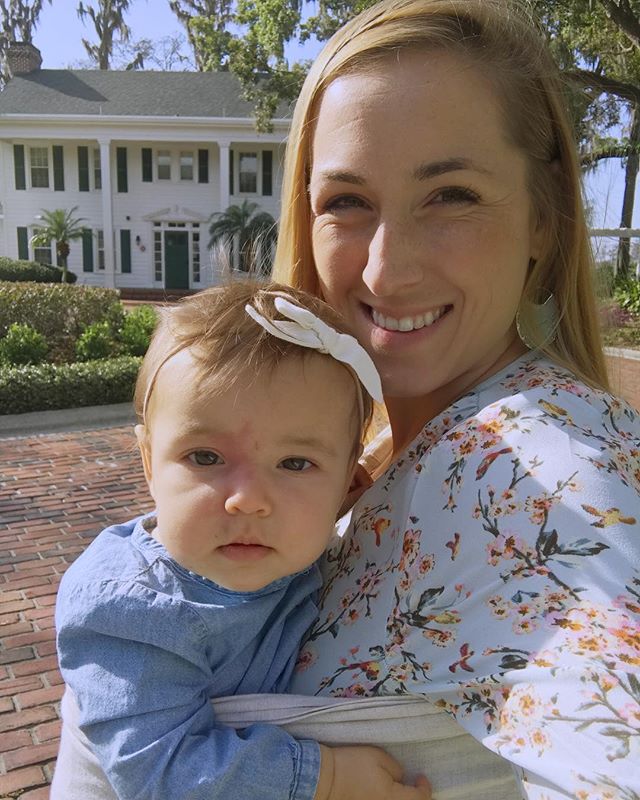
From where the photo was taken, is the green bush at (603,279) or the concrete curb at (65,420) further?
the concrete curb at (65,420)

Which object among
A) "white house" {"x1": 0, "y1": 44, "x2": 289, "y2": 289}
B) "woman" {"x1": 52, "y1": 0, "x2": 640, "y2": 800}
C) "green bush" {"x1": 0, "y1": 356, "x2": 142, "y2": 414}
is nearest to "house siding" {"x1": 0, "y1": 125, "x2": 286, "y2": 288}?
"white house" {"x1": 0, "y1": 44, "x2": 289, "y2": 289}

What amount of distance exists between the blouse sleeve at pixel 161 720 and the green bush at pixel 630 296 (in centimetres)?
2006

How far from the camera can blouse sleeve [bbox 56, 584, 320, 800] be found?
1.31 metres

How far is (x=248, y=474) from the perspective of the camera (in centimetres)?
139

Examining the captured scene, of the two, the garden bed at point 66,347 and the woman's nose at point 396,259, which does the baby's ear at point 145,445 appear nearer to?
the woman's nose at point 396,259

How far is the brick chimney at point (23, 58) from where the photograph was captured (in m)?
34.8

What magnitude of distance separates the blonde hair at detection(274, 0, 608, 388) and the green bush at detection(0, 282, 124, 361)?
1325cm

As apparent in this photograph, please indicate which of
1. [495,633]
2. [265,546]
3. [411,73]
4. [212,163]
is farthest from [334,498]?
[212,163]

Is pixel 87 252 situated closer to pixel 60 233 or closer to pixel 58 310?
pixel 60 233

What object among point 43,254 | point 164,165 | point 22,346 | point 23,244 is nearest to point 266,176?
point 164,165

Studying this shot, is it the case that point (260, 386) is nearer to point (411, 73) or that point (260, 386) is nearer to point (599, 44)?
point (411, 73)

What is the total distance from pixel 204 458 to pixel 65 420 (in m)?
10.5

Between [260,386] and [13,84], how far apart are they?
125ft

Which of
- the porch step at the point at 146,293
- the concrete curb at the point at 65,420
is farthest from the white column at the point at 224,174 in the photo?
the concrete curb at the point at 65,420
